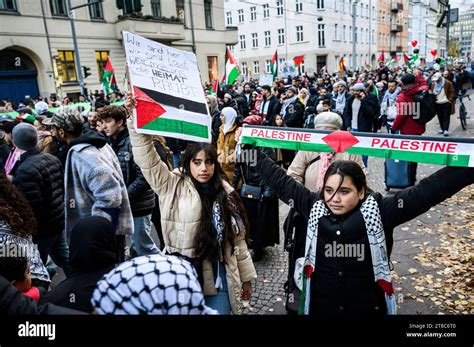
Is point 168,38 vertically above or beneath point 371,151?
above

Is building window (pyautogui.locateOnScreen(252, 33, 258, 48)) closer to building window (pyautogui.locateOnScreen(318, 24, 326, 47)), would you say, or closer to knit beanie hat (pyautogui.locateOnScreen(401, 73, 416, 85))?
building window (pyautogui.locateOnScreen(318, 24, 326, 47))

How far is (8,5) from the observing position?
832 inches

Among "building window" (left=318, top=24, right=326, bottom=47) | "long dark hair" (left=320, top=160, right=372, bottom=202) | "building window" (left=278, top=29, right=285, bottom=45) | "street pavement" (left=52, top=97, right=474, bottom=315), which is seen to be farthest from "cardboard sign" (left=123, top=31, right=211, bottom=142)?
"building window" (left=278, top=29, right=285, bottom=45)

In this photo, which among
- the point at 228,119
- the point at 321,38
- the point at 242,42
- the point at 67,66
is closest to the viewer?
the point at 228,119

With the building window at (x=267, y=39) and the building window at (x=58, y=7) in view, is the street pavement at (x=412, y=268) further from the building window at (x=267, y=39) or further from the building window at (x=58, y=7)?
the building window at (x=267, y=39)

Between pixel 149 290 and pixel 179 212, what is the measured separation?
1296 millimetres

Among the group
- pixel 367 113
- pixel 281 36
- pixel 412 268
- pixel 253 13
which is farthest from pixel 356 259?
pixel 253 13

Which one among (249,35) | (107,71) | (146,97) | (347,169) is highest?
(249,35)

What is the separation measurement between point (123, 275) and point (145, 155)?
4.36 feet

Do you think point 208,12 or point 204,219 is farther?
point 208,12

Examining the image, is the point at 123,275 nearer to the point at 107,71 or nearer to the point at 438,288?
the point at 438,288

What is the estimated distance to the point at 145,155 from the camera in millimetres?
2537

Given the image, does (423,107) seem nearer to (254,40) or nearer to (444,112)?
(444,112)

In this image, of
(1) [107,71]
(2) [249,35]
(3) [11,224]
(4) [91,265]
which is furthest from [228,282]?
(2) [249,35]
